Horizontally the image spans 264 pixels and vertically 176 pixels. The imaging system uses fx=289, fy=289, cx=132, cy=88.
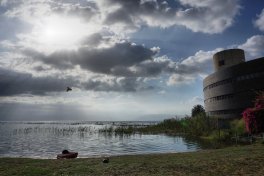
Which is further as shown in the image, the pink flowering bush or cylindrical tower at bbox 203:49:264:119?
cylindrical tower at bbox 203:49:264:119

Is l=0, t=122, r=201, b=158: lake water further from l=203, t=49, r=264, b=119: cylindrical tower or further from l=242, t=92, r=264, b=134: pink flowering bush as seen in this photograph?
l=203, t=49, r=264, b=119: cylindrical tower

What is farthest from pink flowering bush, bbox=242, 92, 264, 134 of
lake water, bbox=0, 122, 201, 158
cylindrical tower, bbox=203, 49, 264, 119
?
cylindrical tower, bbox=203, 49, 264, 119

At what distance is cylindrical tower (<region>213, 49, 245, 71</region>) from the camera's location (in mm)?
69188

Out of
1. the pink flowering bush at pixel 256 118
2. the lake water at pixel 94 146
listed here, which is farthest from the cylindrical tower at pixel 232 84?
the pink flowering bush at pixel 256 118

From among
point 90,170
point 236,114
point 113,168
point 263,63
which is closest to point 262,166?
point 113,168

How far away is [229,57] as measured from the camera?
6956 cm

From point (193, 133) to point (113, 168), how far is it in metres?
44.8

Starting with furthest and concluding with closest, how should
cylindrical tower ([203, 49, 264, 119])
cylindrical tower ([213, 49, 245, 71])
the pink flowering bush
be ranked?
cylindrical tower ([213, 49, 245, 71]), cylindrical tower ([203, 49, 264, 119]), the pink flowering bush

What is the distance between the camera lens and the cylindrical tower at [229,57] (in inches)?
2724

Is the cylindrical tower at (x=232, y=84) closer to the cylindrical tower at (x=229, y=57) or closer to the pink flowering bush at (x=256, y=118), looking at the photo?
the cylindrical tower at (x=229, y=57)

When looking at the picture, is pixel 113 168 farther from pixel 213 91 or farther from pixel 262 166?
pixel 213 91

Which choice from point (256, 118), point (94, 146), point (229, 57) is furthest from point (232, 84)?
point (256, 118)

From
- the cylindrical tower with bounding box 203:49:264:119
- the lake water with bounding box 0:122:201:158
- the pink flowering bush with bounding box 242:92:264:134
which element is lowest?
the lake water with bounding box 0:122:201:158

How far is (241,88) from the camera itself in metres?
56.6
